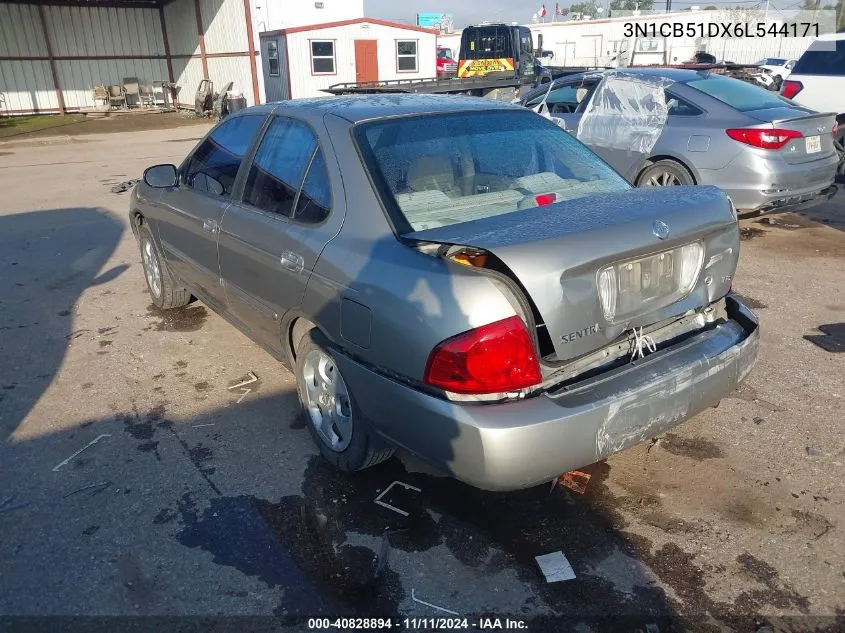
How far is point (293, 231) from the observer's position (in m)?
3.20

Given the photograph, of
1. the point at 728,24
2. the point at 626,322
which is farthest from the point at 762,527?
the point at 728,24

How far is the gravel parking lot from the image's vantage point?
2.47 m

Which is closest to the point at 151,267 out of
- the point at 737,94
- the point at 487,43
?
the point at 737,94

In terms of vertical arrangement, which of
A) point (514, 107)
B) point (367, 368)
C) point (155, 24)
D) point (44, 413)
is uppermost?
point (155, 24)

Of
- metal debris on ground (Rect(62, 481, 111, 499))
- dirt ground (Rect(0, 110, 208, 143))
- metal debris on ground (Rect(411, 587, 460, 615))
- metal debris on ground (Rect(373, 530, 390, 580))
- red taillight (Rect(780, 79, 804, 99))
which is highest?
red taillight (Rect(780, 79, 804, 99))

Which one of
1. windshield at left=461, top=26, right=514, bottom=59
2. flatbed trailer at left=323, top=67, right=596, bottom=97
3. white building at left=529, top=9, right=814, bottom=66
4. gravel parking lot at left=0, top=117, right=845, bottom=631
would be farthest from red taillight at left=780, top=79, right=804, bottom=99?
white building at left=529, top=9, right=814, bottom=66

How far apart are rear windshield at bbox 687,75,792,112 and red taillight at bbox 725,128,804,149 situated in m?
0.38

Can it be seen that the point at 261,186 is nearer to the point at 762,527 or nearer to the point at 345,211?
the point at 345,211

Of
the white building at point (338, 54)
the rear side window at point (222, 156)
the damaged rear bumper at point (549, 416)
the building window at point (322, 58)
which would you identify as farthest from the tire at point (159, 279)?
the building window at point (322, 58)

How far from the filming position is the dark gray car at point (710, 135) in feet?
20.9

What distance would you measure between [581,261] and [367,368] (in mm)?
962

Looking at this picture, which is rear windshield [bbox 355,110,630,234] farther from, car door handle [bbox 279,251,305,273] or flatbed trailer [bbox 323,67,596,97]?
flatbed trailer [bbox 323,67,596,97]

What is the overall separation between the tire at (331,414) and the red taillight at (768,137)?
5225 mm

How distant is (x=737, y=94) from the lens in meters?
6.96
